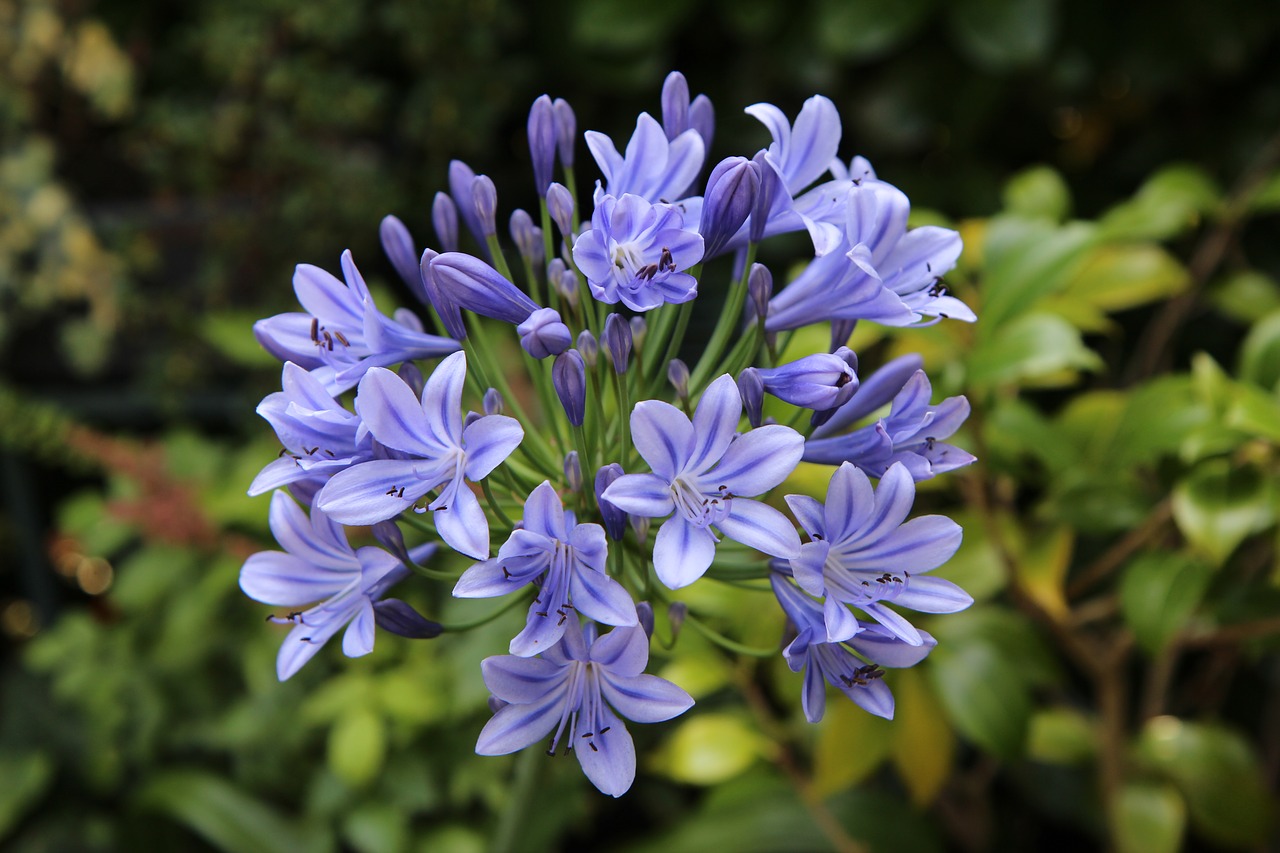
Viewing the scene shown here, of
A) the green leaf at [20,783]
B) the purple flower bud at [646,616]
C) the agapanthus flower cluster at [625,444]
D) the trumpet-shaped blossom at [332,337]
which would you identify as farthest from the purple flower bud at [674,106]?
the green leaf at [20,783]

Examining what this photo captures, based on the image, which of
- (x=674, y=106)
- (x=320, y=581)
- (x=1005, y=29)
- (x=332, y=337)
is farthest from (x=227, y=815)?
(x=1005, y=29)

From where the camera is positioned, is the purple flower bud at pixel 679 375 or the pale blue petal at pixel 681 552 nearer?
the pale blue petal at pixel 681 552

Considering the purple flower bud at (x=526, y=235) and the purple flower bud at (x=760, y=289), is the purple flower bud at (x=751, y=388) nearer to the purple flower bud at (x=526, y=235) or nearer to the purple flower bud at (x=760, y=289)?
the purple flower bud at (x=760, y=289)

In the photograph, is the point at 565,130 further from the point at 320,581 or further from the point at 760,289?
the point at 320,581

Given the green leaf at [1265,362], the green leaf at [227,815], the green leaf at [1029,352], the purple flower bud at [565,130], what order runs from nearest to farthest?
the purple flower bud at [565,130] → the green leaf at [1029,352] → the green leaf at [1265,362] → the green leaf at [227,815]

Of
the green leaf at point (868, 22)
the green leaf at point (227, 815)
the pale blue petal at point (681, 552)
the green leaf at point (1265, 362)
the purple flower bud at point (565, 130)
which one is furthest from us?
the green leaf at point (868, 22)

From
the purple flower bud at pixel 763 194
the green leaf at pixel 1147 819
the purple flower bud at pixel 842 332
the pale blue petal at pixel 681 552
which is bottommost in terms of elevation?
the green leaf at pixel 1147 819

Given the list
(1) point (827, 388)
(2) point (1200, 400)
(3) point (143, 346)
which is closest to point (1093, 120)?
(2) point (1200, 400)

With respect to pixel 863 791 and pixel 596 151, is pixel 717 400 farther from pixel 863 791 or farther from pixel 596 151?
pixel 863 791
